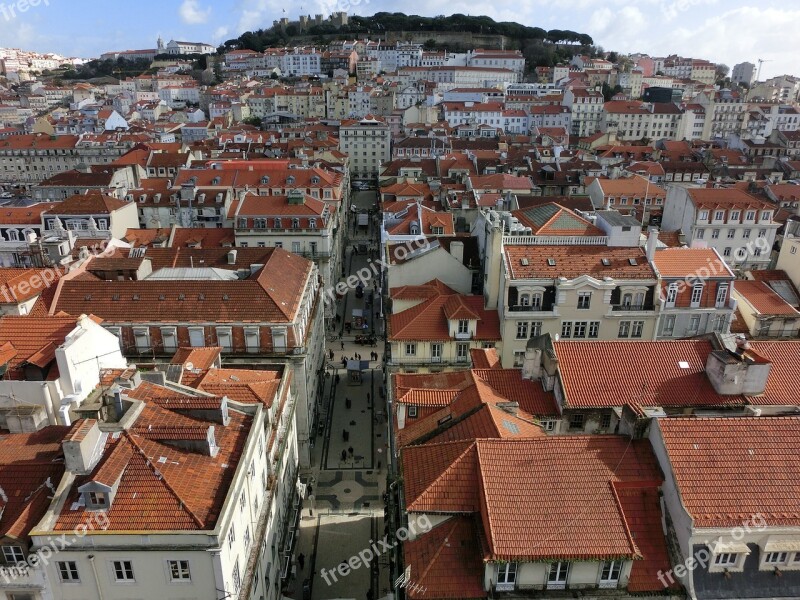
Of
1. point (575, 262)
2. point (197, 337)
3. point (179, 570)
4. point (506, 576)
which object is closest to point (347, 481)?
point (197, 337)

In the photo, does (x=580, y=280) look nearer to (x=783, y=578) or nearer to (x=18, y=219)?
(x=783, y=578)

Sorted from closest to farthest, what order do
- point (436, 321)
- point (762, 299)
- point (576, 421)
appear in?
point (576, 421), point (436, 321), point (762, 299)

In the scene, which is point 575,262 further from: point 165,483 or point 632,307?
point 165,483

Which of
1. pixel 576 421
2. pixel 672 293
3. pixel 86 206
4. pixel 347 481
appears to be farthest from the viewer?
pixel 86 206

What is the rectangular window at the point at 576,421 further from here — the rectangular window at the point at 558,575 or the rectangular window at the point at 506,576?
the rectangular window at the point at 506,576

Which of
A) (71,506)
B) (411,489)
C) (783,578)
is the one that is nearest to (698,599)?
(783,578)

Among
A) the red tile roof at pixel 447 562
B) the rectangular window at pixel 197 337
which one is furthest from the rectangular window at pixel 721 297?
the rectangular window at pixel 197 337

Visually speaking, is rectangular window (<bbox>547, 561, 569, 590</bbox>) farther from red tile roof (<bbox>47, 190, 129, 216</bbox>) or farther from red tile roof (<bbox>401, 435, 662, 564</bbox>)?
red tile roof (<bbox>47, 190, 129, 216</bbox>)

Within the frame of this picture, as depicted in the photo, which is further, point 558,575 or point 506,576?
point 558,575
